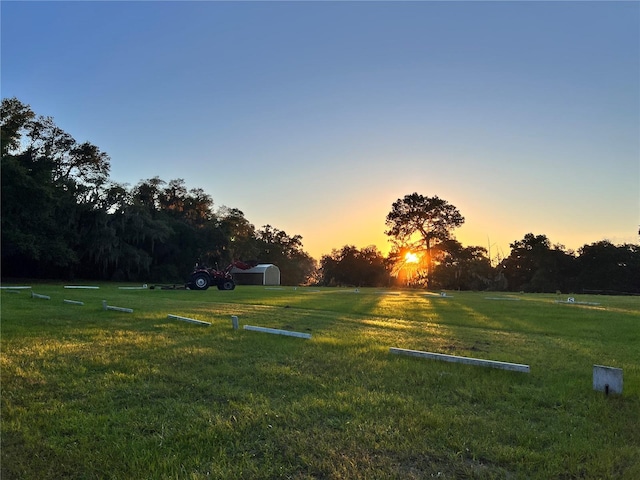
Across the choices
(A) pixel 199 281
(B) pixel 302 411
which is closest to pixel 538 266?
(A) pixel 199 281

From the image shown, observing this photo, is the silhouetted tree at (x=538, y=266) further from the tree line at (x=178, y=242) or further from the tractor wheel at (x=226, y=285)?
the tractor wheel at (x=226, y=285)

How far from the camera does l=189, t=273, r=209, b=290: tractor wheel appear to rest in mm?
22312

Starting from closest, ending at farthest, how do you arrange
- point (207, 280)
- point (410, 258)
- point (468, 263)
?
point (207, 280) < point (468, 263) < point (410, 258)

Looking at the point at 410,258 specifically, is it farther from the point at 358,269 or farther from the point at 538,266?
the point at 538,266

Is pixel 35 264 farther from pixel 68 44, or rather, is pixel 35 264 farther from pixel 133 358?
pixel 133 358

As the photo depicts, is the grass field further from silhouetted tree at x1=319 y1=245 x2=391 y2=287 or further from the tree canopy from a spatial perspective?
silhouetted tree at x1=319 y1=245 x2=391 y2=287

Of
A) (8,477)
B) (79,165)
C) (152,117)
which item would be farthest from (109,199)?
(8,477)

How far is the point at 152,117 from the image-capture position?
49.0ft

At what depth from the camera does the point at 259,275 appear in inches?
1714

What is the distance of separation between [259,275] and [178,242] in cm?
884

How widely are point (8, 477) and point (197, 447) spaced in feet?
3.26

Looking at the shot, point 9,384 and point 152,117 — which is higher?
point 152,117

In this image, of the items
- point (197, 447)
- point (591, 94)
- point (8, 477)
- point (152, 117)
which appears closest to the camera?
point (8, 477)

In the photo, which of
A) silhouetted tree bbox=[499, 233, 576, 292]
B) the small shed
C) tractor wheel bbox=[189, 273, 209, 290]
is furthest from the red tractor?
silhouetted tree bbox=[499, 233, 576, 292]
